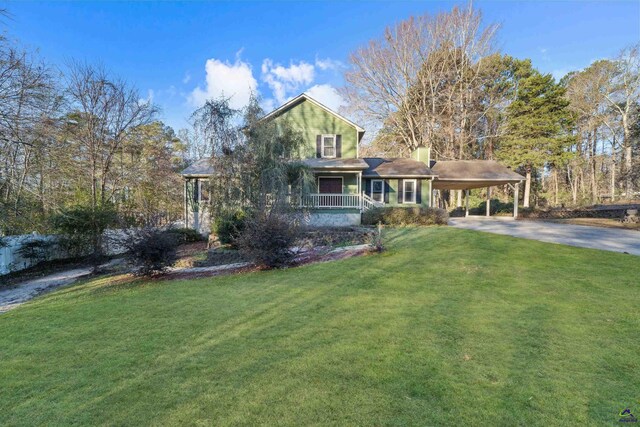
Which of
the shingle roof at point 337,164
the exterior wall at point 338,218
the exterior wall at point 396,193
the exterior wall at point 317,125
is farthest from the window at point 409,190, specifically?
the exterior wall at point 338,218

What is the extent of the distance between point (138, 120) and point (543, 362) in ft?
67.5

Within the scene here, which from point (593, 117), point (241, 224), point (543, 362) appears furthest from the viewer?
point (593, 117)

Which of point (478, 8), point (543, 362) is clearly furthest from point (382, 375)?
point (478, 8)

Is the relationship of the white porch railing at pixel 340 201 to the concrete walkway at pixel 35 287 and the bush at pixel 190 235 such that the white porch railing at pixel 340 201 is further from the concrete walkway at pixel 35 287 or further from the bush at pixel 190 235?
the concrete walkway at pixel 35 287

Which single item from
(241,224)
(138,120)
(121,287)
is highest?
(138,120)

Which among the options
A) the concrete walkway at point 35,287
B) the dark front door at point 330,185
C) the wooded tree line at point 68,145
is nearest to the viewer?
the concrete walkway at point 35,287

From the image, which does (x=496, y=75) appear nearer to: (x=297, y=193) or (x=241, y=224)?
(x=297, y=193)

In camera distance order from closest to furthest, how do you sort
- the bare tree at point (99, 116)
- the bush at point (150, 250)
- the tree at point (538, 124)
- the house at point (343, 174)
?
the bush at point (150, 250), the bare tree at point (99, 116), the house at point (343, 174), the tree at point (538, 124)

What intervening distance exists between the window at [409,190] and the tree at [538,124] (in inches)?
599

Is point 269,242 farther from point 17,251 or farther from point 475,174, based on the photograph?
point 475,174

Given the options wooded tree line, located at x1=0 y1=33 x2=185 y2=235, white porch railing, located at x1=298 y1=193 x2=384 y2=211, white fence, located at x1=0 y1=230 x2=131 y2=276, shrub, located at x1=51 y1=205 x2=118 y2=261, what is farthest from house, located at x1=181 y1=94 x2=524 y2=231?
white fence, located at x1=0 y1=230 x2=131 y2=276

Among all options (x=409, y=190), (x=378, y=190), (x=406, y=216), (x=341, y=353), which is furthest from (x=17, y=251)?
(x=409, y=190)

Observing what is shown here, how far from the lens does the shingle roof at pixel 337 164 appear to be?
17312 millimetres

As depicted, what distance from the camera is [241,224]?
40.7 ft
